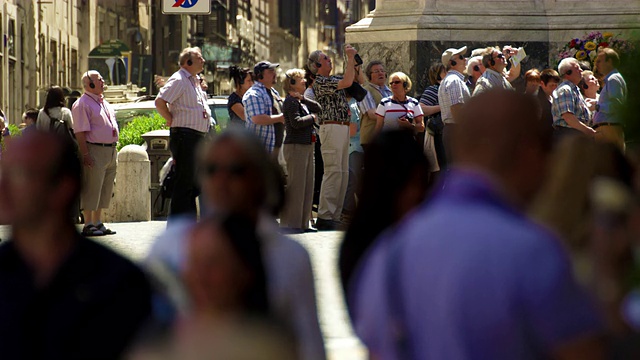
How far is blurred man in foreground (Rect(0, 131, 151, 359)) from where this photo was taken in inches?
144

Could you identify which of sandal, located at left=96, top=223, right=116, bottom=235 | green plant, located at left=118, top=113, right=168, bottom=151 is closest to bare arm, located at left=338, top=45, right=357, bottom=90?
sandal, located at left=96, top=223, right=116, bottom=235

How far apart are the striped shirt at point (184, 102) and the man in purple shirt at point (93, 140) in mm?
1366

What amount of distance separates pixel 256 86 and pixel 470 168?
447 inches

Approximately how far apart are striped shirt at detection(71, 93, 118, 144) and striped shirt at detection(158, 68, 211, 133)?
4.43 feet

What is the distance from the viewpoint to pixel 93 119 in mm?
14734

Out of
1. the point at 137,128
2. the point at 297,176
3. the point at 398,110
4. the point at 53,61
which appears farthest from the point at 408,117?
the point at 53,61

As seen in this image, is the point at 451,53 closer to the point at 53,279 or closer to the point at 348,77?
the point at 348,77

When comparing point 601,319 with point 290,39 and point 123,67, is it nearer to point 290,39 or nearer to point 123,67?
point 123,67

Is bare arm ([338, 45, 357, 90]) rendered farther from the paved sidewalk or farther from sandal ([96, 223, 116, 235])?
sandal ([96, 223, 116, 235])

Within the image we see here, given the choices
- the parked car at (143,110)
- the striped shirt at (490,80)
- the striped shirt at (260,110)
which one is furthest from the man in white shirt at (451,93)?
the parked car at (143,110)

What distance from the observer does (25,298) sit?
12.1 ft

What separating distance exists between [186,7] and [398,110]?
6954mm

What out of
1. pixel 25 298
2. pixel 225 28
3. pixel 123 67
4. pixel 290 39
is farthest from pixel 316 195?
pixel 290 39

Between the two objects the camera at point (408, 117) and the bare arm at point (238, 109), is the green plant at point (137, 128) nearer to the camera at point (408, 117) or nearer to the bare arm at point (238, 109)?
the bare arm at point (238, 109)
